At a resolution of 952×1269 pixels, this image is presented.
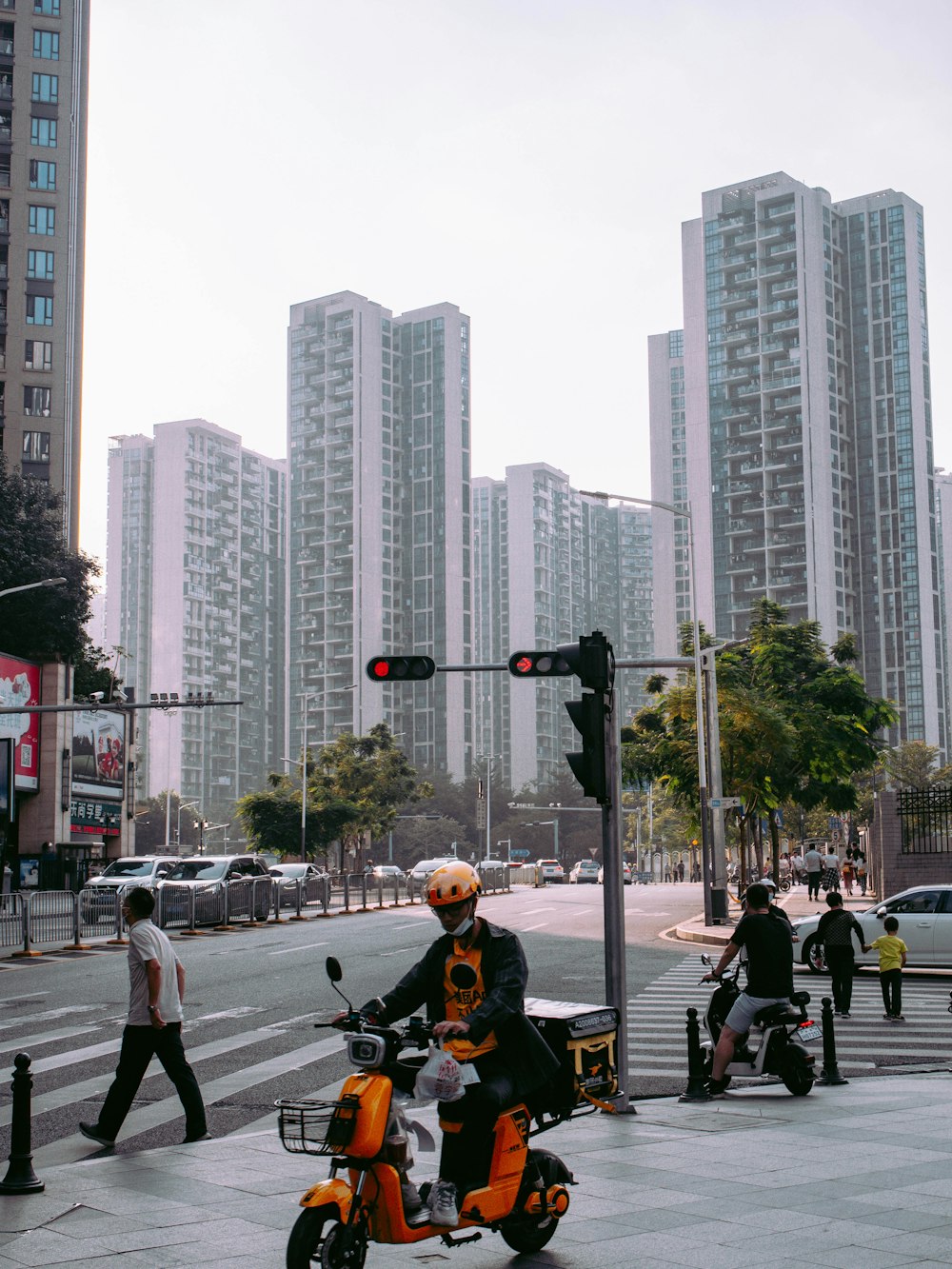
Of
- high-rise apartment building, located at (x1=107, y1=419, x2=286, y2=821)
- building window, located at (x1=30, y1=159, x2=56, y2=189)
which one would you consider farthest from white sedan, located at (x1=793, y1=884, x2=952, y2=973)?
high-rise apartment building, located at (x1=107, y1=419, x2=286, y2=821)

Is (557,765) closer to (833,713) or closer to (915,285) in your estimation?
(915,285)

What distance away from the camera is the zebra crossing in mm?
13289

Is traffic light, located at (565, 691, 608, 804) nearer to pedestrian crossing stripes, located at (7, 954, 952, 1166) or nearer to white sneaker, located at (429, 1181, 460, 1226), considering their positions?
pedestrian crossing stripes, located at (7, 954, 952, 1166)

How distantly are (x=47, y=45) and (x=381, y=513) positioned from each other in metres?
70.2

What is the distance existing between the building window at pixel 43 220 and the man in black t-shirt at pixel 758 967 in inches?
2840

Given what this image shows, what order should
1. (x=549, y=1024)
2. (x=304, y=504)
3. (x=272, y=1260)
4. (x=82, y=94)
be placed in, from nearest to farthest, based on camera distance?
1. (x=272, y=1260)
2. (x=549, y=1024)
3. (x=82, y=94)
4. (x=304, y=504)

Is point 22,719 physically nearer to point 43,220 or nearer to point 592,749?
point 43,220

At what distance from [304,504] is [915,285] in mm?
62076

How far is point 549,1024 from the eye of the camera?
7.41 metres

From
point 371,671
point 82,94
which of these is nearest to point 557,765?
point 82,94

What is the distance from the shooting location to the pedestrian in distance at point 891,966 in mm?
16500

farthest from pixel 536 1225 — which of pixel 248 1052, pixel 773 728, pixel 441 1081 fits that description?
pixel 773 728

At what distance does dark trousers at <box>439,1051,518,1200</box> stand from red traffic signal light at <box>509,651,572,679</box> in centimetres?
766

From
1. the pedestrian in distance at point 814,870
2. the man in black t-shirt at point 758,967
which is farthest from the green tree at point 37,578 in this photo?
the man in black t-shirt at point 758,967
